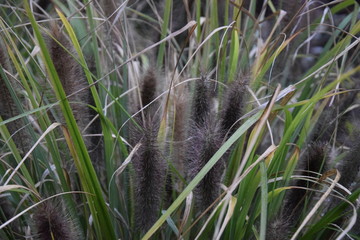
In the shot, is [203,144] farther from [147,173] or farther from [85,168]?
[85,168]

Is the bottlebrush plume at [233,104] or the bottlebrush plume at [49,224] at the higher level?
the bottlebrush plume at [233,104]

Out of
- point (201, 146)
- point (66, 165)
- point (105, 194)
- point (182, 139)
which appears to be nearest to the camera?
point (201, 146)

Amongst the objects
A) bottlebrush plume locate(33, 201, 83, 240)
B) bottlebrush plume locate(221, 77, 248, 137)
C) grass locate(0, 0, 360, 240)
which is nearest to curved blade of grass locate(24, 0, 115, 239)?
grass locate(0, 0, 360, 240)

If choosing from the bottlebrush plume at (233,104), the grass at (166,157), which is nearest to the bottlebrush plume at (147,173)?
the grass at (166,157)

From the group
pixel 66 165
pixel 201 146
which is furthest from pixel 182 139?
pixel 66 165

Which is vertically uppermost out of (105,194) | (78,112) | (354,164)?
(78,112)

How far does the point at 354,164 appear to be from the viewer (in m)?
1.33

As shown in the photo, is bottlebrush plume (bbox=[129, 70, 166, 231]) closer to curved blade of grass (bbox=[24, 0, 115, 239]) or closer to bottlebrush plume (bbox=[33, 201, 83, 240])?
curved blade of grass (bbox=[24, 0, 115, 239])

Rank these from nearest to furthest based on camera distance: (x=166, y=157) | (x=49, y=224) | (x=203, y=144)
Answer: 1. (x=49, y=224)
2. (x=203, y=144)
3. (x=166, y=157)

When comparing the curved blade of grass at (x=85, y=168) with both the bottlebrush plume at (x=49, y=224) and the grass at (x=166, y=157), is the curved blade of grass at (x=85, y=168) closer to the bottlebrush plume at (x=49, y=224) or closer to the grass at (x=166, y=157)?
the grass at (x=166, y=157)

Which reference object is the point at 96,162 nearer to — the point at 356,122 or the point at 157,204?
the point at 157,204

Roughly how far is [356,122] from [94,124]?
0.70m

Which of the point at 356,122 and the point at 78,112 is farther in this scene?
the point at 356,122

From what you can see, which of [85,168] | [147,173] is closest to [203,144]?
[147,173]
